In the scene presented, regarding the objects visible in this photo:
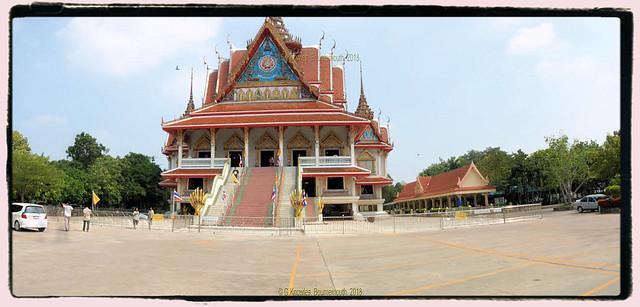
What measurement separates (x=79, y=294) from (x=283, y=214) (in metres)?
13.6

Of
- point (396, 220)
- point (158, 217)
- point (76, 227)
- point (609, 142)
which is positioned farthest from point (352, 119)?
point (609, 142)

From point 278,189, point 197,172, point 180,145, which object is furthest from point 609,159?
point 180,145

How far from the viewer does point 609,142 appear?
3.45m

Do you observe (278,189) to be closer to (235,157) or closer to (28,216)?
(235,157)

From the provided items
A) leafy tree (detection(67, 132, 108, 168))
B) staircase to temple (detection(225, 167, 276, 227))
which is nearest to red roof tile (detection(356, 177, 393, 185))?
staircase to temple (detection(225, 167, 276, 227))

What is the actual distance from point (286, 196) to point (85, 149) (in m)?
14.7

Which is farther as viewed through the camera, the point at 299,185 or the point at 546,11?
the point at 299,185

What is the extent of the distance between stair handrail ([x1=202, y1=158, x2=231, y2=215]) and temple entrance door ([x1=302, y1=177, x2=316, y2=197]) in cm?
437

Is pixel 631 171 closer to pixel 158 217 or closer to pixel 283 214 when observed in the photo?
pixel 158 217

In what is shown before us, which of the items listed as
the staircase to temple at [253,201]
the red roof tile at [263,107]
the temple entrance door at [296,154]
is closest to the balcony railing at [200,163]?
the staircase to temple at [253,201]

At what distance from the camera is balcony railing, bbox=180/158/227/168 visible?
884 inches

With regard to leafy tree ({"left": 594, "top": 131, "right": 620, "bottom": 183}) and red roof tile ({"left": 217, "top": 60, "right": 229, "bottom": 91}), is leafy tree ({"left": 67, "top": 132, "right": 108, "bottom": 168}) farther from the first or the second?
red roof tile ({"left": 217, "top": 60, "right": 229, "bottom": 91})

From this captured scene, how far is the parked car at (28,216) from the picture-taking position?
329cm

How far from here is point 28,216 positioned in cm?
411
